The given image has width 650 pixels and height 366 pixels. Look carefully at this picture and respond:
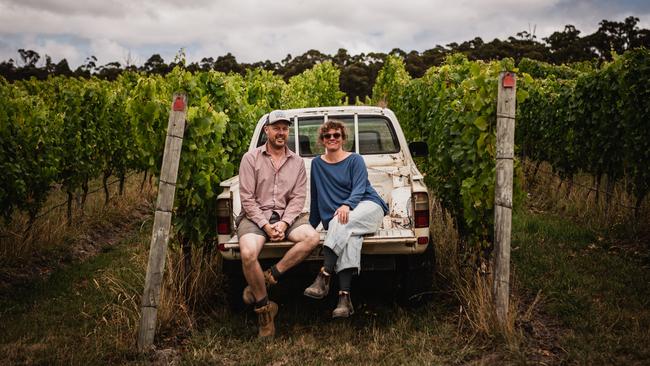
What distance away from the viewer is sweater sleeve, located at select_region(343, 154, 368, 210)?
4.43 meters

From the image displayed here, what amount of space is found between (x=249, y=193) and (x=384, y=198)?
130cm

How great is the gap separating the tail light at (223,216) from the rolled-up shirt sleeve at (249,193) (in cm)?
14

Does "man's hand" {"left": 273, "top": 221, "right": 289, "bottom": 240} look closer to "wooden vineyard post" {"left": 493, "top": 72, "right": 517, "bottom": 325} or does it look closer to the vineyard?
the vineyard

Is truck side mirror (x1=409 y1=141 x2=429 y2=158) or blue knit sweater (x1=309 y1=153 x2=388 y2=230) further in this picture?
truck side mirror (x1=409 y1=141 x2=429 y2=158)

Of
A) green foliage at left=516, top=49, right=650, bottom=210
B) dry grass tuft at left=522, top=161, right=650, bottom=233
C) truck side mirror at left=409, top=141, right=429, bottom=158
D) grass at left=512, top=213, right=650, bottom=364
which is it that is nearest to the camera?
grass at left=512, top=213, right=650, bottom=364

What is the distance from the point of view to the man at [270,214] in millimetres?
4168

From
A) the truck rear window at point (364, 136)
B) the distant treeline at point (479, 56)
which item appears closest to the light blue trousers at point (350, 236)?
the truck rear window at point (364, 136)

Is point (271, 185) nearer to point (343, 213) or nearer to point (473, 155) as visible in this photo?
point (343, 213)

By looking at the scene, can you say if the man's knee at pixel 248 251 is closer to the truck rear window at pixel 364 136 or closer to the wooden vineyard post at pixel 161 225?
the wooden vineyard post at pixel 161 225

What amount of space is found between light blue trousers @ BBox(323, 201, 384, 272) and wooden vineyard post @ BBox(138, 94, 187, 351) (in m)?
1.21

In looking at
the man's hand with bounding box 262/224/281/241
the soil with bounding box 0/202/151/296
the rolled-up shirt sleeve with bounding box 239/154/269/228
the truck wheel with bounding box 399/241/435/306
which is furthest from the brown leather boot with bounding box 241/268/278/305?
the soil with bounding box 0/202/151/296

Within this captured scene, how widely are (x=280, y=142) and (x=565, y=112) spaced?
6.71 meters

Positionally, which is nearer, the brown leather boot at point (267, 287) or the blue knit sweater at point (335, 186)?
the brown leather boot at point (267, 287)

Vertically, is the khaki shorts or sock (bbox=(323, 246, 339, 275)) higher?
the khaki shorts
